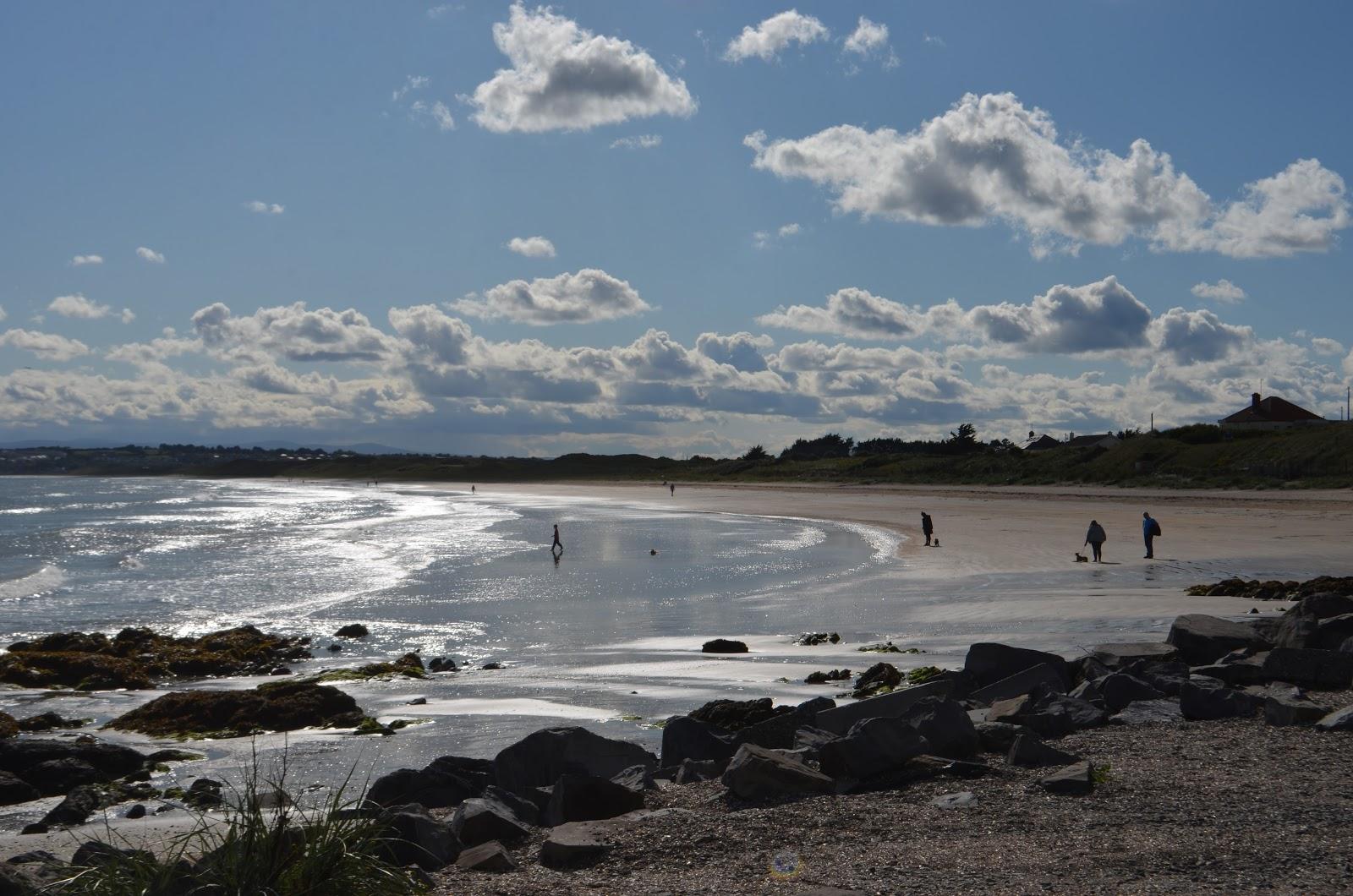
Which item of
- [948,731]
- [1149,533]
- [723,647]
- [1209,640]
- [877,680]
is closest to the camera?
[948,731]

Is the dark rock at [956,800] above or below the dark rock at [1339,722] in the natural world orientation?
below

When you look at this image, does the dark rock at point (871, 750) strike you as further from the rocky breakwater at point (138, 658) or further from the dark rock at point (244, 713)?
the rocky breakwater at point (138, 658)

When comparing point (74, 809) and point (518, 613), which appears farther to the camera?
point (518, 613)

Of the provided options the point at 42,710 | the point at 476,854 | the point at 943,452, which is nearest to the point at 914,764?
the point at 476,854

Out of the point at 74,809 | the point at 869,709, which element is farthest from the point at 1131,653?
the point at 74,809

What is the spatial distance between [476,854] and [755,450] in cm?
15061

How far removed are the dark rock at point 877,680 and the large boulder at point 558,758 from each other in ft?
12.4

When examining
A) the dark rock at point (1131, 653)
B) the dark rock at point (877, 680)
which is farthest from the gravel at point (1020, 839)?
the dark rock at point (877, 680)

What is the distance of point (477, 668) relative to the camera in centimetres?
1608

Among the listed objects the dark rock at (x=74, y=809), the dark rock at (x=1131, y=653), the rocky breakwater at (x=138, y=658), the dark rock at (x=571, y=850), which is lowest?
the rocky breakwater at (x=138, y=658)

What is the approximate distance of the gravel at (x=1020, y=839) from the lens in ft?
17.0

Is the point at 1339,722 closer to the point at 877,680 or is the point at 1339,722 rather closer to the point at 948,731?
the point at 948,731

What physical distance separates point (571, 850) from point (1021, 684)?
556cm

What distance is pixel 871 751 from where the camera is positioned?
7.23 meters
